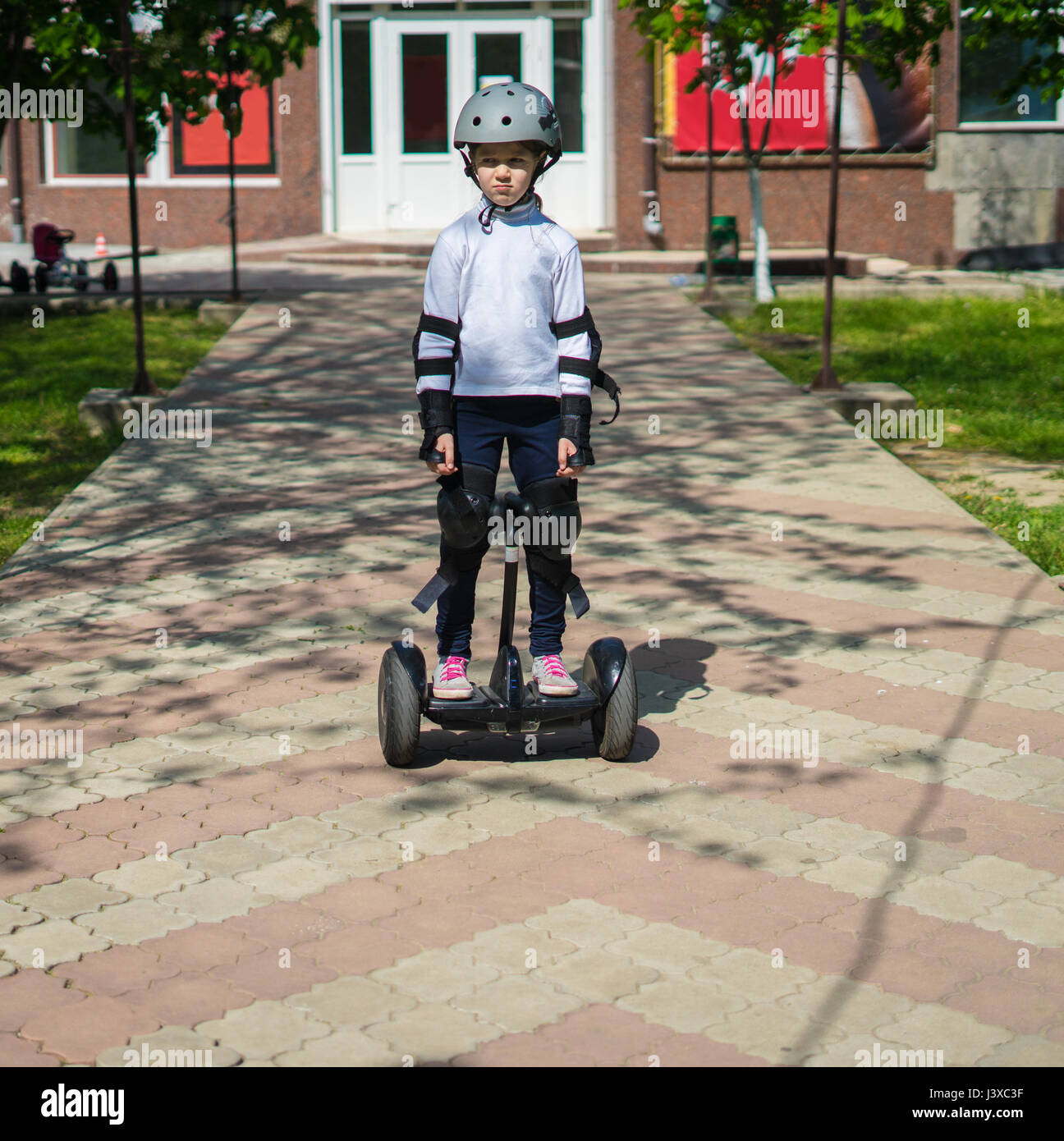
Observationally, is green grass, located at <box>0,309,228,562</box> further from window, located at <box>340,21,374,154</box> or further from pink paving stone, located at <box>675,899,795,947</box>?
window, located at <box>340,21,374,154</box>

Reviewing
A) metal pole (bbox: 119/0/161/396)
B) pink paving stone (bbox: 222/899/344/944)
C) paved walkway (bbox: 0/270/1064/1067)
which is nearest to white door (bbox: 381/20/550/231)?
metal pole (bbox: 119/0/161/396)

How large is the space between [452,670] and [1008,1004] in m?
2.24

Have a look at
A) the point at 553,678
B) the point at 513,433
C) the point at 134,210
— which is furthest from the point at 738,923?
the point at 134,210

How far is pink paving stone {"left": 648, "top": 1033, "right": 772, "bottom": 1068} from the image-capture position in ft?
11.6

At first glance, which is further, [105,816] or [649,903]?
[105,816]

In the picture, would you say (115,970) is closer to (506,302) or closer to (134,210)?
(506,302)

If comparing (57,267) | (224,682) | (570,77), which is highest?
(570,77)

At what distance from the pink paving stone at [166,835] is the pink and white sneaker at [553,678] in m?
1.20

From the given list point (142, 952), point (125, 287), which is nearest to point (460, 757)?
point (142, 952)

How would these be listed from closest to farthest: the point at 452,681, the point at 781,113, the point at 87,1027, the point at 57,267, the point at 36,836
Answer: the point at 87,1027 → the point at 36,836 → the point at 452,681 → the point at 57,267 → the point at 781,113

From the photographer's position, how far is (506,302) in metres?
5.17

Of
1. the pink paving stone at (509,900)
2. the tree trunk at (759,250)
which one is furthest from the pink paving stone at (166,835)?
the tree trunk at (759,250)

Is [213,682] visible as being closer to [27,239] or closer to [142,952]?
[142,952]

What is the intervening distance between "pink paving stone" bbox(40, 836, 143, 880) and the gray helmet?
235 cm
